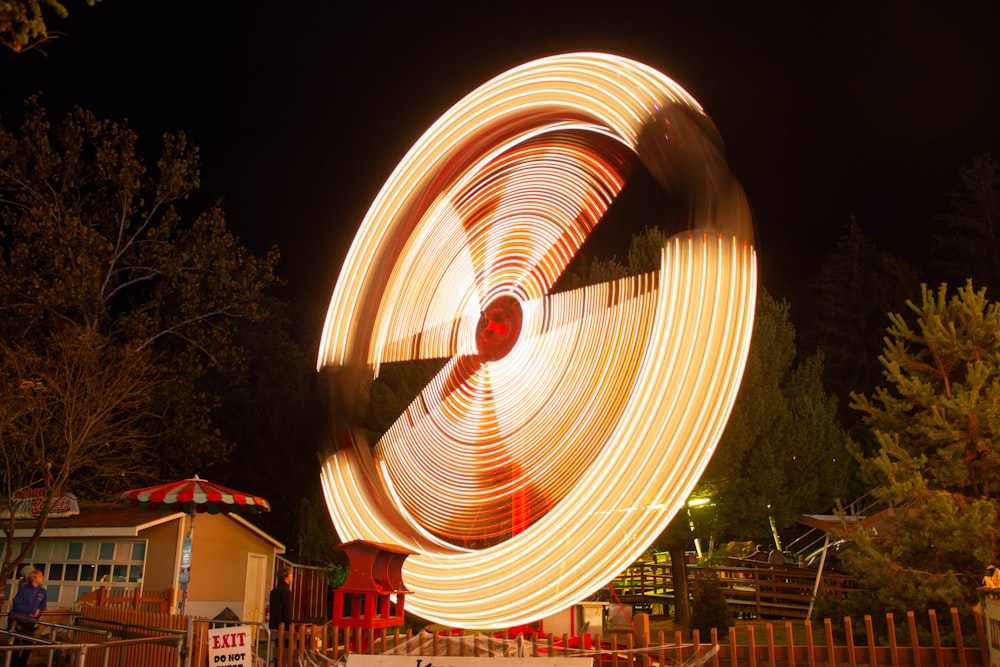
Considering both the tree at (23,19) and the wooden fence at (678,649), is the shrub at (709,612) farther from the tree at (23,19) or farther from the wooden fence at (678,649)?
the tree at (23,19)

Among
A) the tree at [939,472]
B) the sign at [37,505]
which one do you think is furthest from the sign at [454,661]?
the sign at [37,505]

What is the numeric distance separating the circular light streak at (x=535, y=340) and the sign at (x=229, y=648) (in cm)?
253

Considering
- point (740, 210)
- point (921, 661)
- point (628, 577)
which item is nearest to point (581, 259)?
point (628, 577)

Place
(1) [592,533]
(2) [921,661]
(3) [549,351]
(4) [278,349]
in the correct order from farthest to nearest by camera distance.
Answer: (4) [278,349], (3) [549,351], (1) [592,533], (2) [921,661]

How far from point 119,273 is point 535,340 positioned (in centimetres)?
2002

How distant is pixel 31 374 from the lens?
18.5m

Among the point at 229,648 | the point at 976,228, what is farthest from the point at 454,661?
the point at 976,228

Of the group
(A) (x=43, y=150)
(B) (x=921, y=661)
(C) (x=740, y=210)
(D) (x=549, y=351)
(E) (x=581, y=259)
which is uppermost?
(A) (x=43, y=150)

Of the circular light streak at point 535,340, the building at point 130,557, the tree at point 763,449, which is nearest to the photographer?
the circular light streak at point 535,340

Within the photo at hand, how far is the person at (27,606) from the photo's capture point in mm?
10117

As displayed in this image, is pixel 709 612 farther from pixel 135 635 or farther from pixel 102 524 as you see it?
pixel 102 524

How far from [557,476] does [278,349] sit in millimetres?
32480

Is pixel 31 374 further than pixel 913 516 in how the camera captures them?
Yes

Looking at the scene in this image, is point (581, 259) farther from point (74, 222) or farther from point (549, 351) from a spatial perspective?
point (74, 222)
